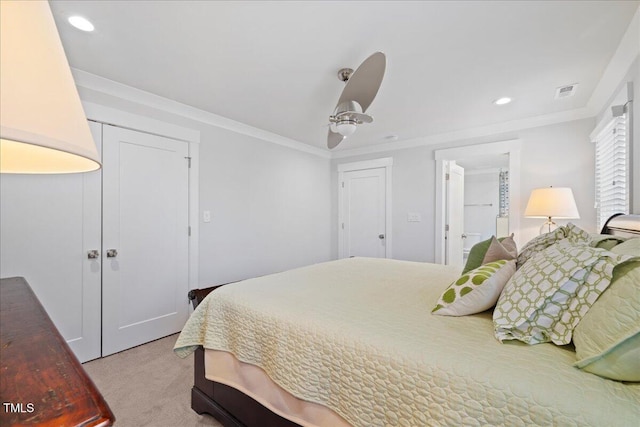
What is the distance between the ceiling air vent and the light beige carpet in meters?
3.77

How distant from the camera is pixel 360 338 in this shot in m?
1.05

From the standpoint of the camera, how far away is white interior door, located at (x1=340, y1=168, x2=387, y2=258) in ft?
14.5

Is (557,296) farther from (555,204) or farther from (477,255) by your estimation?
(555,204)

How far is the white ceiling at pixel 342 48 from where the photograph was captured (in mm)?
1561

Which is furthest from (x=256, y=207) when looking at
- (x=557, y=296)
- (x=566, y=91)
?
(x=566, y=91)

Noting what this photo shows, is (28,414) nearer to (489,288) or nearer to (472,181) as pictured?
(489,288)

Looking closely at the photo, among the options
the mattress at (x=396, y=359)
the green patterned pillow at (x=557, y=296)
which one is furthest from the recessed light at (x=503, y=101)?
the green patterned pillow at (x=557, y=296)

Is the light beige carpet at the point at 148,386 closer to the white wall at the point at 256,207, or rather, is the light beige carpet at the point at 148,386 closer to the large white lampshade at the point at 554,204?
the white wall at the point at 256,207

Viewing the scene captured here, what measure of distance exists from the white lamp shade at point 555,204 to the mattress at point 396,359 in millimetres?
1841

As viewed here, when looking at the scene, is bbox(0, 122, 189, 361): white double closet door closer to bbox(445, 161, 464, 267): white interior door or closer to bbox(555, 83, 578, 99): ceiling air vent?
bbox(445, 161, 464, 267): white interior door

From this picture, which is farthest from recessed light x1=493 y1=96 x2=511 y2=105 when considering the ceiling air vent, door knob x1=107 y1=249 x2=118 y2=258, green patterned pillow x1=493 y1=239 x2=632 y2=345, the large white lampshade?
door knob x1=107 y1=249 x2=118 y2=258

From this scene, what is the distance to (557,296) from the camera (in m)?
0.93

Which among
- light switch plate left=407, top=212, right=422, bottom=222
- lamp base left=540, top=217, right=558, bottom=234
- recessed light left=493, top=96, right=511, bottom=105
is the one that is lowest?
lamp base left=540, top=217, right=558, bottom=234

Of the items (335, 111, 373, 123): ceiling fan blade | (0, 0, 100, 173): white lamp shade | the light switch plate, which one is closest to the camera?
(0, 0, 100, 173): white lamp shade
